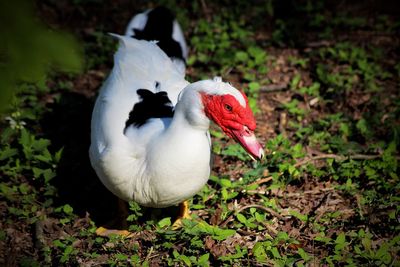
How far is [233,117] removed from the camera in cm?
291

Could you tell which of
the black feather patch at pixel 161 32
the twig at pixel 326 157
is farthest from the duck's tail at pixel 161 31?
the twig at pixel 326 157

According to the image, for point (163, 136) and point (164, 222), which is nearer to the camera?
point (163, 136)

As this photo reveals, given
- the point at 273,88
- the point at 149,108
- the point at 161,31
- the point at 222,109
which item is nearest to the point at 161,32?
the point at 161,31

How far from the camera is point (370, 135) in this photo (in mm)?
4312

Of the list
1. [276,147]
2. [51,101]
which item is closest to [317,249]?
[276,147]

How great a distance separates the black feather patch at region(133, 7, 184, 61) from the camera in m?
4.30

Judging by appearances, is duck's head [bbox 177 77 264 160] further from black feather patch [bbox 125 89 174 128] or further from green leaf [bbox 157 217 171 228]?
green leaf [bbox 157 217 171 228]

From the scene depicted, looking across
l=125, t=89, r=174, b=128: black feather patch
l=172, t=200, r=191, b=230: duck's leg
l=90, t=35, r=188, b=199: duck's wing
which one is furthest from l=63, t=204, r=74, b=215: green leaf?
l=125, t=89, r=174, b=128: black feather patch

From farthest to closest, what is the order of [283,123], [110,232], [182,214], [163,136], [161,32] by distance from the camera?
[283,123], [161,32], [182,214], [110,232], [163,136]

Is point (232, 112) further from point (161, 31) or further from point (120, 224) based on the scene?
point (161, 31)

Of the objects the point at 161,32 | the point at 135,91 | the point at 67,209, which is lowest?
the point at 67,209

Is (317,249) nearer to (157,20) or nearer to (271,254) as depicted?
(271,254)

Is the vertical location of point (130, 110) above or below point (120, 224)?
above

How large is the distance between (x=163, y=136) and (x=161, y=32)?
163 cm
